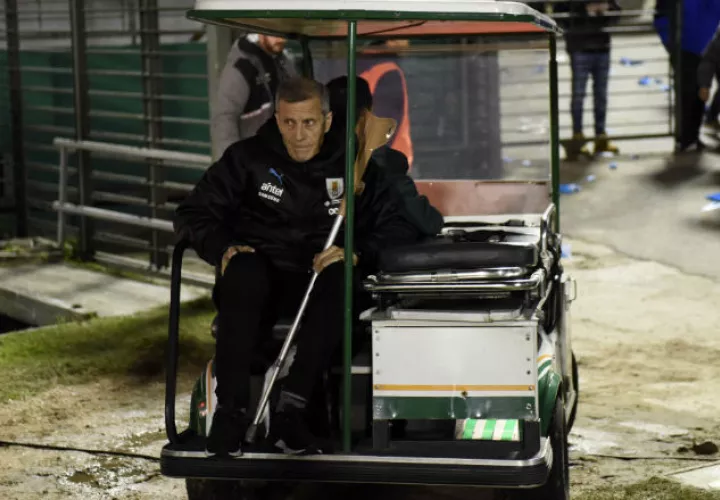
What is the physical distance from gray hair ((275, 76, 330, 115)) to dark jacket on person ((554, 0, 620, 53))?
8942mm

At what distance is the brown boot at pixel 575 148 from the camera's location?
44.4 ft

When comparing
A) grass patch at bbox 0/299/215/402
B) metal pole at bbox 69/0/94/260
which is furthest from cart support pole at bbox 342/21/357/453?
metal pole at bbox 69/0/94/260

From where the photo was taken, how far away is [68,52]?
39.1ft

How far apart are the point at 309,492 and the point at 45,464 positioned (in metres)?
1.26

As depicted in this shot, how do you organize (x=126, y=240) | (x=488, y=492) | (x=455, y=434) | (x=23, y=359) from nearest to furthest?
(x=455, y=434)
(x=488, y=492)
(x=23, y=359)
(x=126, y=240)

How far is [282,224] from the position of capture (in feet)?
16.7

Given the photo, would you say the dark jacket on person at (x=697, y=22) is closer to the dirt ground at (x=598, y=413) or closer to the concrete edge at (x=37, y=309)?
the dirt ground at (x=598, y=413)

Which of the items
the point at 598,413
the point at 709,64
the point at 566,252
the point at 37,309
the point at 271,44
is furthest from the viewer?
the point at 709,64

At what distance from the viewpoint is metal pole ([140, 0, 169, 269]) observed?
9844 mm

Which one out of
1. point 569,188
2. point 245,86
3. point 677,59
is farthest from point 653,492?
point 677,59

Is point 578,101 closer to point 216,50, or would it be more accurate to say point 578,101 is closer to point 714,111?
point 714,111

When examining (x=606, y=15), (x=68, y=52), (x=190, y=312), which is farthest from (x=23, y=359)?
(x=606, y=15)

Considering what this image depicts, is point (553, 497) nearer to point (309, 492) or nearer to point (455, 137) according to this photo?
point (309, 492)

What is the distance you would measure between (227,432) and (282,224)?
0.87m
